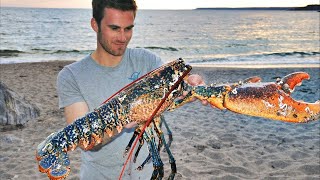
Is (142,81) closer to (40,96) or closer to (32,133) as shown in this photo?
(32,133)

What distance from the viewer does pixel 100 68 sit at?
3.12m

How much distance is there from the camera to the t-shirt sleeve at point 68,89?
303cm

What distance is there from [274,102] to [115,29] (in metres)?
1.44

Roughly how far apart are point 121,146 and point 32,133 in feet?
20.9

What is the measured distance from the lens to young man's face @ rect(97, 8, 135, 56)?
2.91 meters

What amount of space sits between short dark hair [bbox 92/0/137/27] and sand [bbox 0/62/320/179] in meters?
4.17

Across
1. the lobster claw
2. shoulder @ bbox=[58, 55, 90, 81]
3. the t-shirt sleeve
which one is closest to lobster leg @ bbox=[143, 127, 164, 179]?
the lobster claw

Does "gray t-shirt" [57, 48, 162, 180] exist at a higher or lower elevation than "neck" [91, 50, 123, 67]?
lower

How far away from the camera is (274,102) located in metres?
2.42

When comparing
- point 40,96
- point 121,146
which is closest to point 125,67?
point 121,146

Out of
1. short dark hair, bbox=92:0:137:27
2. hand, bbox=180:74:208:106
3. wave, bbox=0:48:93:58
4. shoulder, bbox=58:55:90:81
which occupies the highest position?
short dark hair, bbox=92:0:137:27

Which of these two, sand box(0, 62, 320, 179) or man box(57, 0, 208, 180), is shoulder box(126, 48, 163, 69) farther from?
sand box(0, 62, 320, 179)

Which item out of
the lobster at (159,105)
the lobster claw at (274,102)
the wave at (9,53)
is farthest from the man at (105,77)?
the wave at (9,53)

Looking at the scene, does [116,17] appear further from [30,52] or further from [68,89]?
[30,52]
